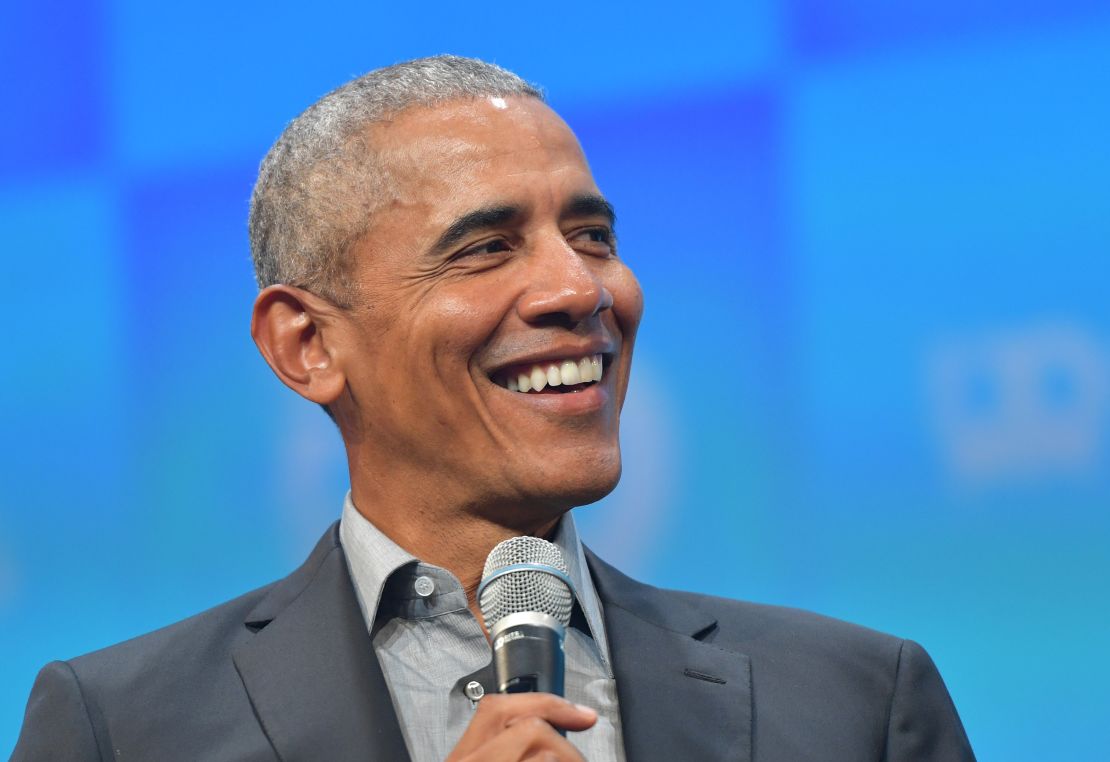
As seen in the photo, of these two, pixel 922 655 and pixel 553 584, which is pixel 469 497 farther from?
pixel 922 655

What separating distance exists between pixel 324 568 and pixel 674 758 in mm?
649

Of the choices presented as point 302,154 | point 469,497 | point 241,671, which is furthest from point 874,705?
point 302,154

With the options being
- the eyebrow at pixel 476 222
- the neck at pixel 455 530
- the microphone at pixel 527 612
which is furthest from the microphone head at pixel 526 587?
the eyebrow at pixel 476 222

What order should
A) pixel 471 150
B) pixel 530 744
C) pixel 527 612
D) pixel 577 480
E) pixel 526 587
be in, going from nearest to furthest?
1. pixel 530 744
2. pixel 527 612
3. pixel 526 587
4. pixel 577 480
5. pixel 471 150

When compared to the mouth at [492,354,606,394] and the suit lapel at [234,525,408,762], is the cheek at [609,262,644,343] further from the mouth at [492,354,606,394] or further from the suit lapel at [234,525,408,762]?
the suit lapel at [234,525,408,762]

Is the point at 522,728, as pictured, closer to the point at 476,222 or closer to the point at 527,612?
the point at 527,612

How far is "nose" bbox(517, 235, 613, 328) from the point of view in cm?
202

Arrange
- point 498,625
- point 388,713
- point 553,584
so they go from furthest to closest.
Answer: point 388,713 < point 553,584 < point 498,625

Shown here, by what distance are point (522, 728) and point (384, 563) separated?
0.84 m

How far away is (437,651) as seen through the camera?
2.08 m

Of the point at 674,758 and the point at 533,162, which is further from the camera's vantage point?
the point at 533,162

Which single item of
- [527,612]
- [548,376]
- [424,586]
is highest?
[548,376]

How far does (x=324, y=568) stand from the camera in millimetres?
2252

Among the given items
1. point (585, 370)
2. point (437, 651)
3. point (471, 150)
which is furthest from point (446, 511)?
point (471, 150)
